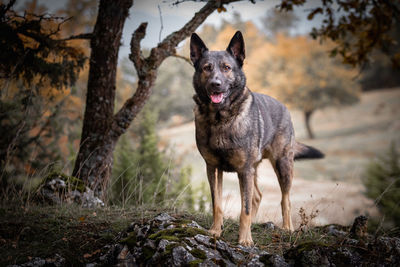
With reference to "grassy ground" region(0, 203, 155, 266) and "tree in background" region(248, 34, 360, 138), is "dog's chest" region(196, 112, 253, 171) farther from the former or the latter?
"tree in background" region(248, 34, 360, 138)

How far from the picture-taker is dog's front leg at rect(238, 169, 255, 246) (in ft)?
12.4

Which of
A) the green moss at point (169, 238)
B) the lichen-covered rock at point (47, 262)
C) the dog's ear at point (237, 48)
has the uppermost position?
the dog's ear at point (237, 48)

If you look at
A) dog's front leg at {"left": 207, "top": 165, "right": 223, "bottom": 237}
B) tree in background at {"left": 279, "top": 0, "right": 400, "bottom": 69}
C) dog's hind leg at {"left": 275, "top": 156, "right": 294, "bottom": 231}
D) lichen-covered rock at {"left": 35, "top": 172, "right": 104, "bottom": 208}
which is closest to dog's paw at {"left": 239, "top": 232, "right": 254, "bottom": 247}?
dog's front leg at {"left": 207, "top": 165, "right": 223, "bottom": 237}

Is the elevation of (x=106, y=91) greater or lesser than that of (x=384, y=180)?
greater

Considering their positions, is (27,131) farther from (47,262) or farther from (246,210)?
(246,210)

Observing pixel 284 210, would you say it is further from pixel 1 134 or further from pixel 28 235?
pixel 1 134

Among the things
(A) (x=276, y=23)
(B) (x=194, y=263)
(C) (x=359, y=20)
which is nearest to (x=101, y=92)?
(B) (x=194, y=263)

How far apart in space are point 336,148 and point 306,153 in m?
23.3

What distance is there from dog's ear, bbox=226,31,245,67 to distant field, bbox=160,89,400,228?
9037 mm

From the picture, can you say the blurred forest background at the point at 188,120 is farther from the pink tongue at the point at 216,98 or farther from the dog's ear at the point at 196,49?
the dog's ear at the point at 196,49

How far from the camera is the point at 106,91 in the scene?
5.55 metres

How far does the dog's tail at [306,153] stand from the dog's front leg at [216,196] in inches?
85.1

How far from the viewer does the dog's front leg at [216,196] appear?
4.04 meters

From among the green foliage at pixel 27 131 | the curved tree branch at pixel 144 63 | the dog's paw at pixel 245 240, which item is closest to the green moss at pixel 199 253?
the dog's paw at pixel 245 240
